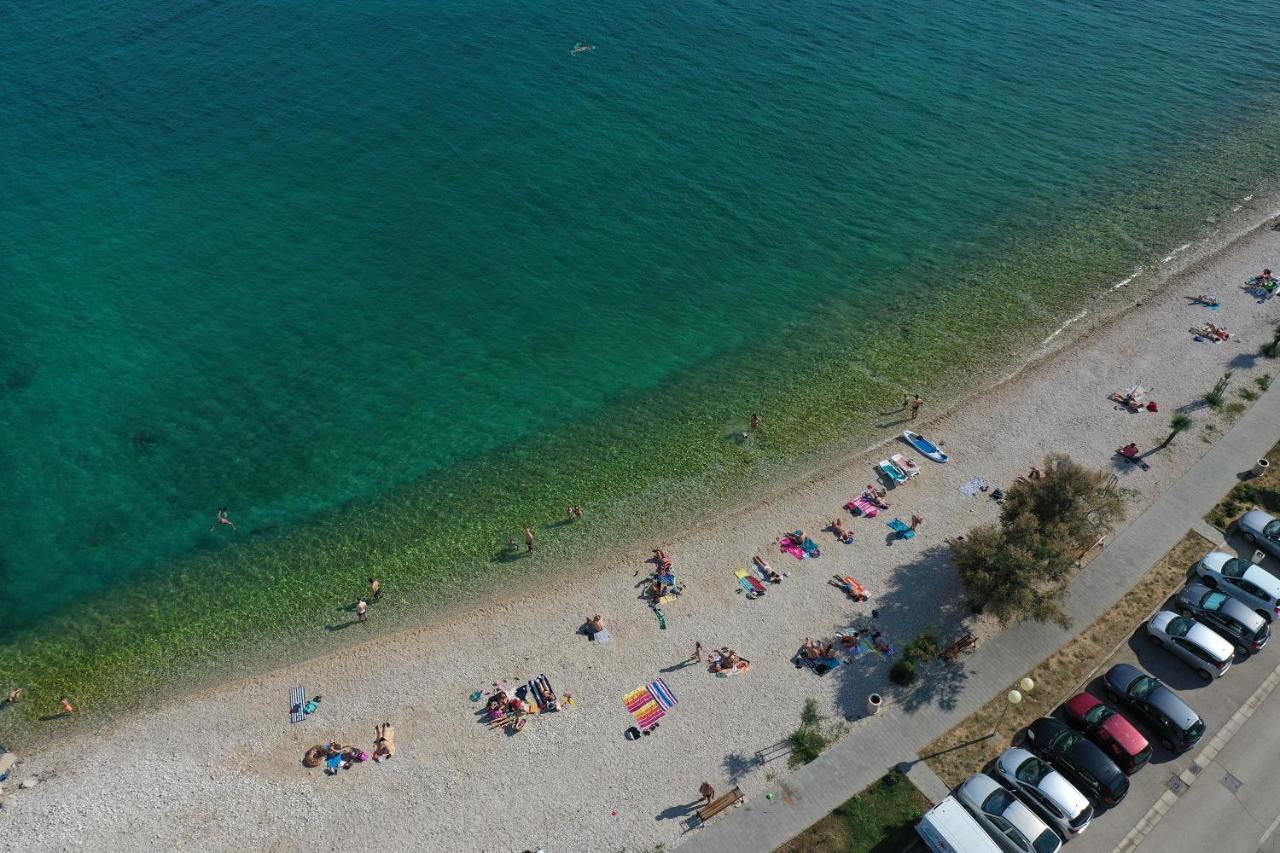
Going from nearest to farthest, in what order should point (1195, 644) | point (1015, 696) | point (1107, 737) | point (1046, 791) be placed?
point (1046, 791), point (1107, 737), point (1015, 696), point (1195, 644)

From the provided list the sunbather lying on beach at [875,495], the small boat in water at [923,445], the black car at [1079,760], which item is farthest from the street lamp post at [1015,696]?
the small boat in water at [923,445]

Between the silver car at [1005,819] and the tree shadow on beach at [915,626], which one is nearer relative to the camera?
the silver car at [1005,819]

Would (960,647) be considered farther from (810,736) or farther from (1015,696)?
(810,736)

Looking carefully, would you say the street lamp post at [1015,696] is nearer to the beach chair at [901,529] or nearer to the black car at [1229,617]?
the black car at [1229,617]

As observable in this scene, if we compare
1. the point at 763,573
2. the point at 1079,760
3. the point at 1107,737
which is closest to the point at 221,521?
the point at 763,573

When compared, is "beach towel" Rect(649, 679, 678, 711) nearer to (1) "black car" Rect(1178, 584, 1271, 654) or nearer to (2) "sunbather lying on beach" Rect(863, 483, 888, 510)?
(2) "sunbather lying on beach" Rect(863, 483, 888, 510)

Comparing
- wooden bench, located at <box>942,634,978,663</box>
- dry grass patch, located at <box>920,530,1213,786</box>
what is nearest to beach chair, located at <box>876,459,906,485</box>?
wooden bench, located at <box>942,634,978,663</box>

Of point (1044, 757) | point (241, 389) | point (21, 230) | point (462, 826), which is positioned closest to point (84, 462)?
point (241, 389)
